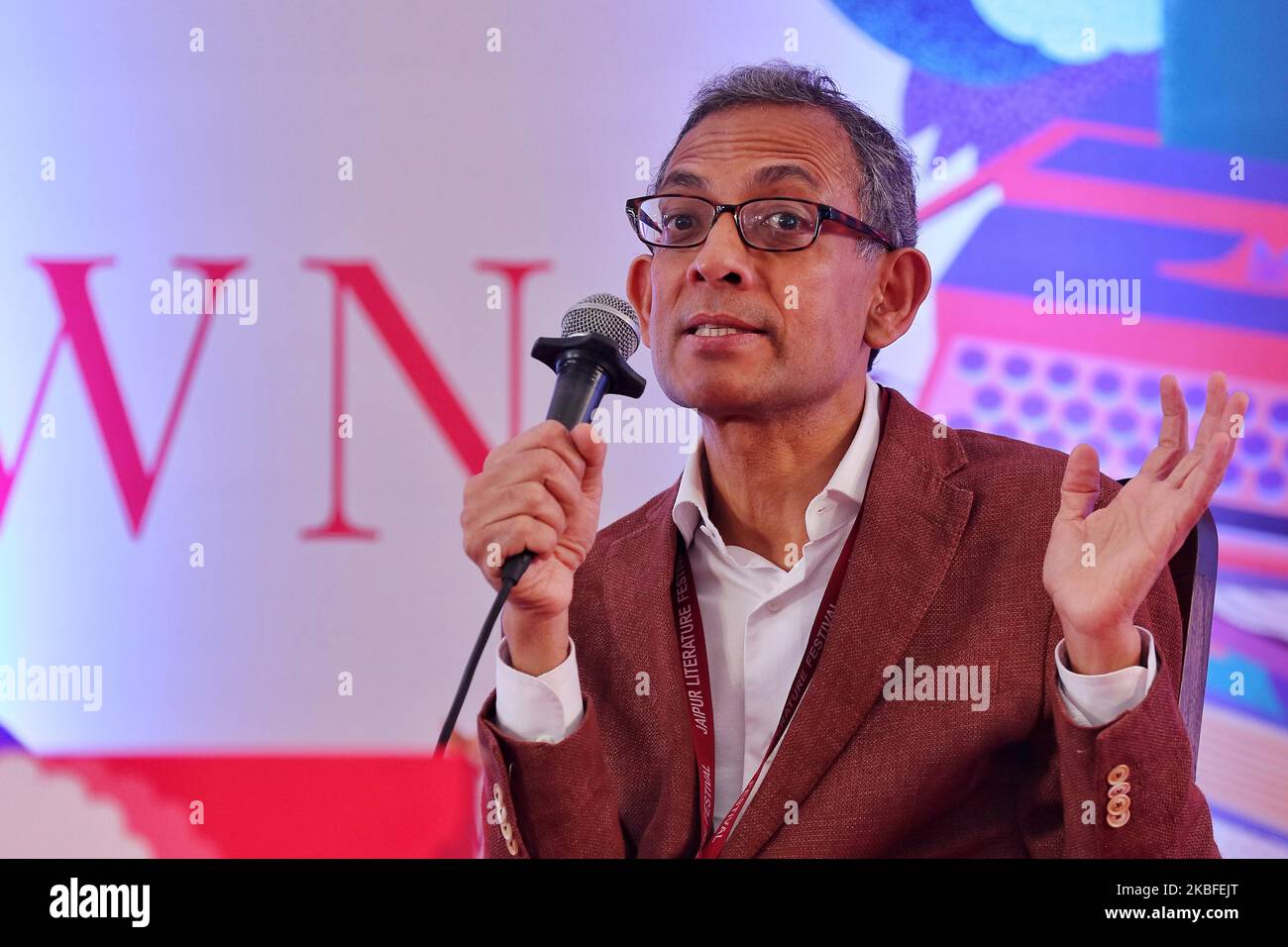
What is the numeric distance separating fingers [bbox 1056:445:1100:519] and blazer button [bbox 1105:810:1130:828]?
14.6 inches

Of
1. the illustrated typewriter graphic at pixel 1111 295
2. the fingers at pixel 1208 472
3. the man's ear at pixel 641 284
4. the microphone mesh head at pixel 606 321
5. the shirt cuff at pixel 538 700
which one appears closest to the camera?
the fingers at pixel 1208 472

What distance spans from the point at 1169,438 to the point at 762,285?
651mm

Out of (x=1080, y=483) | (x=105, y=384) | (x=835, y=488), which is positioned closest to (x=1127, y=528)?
(x=1080, y=483)

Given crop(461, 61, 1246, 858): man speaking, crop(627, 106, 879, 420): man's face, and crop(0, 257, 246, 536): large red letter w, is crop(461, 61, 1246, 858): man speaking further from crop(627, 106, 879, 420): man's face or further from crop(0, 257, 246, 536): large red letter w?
crop(0, 257, 246, 536): large red letter w

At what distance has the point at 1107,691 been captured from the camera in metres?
1.47

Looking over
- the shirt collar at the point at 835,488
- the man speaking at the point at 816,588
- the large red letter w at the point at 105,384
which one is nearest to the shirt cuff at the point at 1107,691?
the man speaking at the point at 816,588

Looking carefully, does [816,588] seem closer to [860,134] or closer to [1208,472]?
[1208,472]

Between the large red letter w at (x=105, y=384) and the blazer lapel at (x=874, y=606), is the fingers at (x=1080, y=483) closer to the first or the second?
the blazer lapel at (x=874, y=606)

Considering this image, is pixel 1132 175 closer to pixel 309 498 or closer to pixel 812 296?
pixel 812 296

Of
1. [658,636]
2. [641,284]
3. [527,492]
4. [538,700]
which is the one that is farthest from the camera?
[641,284]

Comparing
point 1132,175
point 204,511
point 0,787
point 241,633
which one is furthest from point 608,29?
point 0,787

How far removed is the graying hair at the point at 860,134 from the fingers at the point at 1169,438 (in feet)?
2.10

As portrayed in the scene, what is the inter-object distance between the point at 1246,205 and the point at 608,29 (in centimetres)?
141

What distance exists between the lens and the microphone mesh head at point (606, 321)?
5.17 ft
